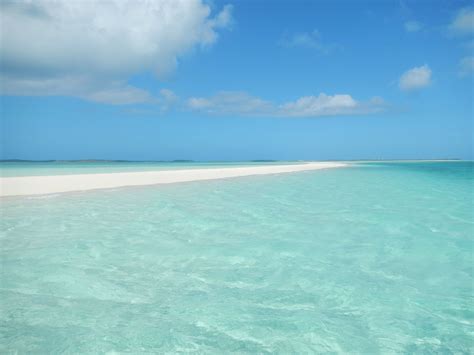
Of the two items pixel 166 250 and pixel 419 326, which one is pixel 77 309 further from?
pixel 419 326

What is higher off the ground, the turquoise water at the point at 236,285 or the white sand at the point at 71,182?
the white sand at the point at 71,182

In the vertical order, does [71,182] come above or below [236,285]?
above

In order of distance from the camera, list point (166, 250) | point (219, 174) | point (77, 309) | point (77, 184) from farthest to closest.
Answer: point (219, 174)
point (77, 184)
point (166, 250)
point (77, 309)

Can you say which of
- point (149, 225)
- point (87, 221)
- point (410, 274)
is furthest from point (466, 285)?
point (87, 221)

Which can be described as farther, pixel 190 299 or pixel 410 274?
pixel 410 274

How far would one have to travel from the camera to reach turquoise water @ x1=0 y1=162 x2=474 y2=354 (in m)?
2.68

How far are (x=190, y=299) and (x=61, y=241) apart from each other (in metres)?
3.53

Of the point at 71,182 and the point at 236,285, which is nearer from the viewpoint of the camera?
the point at 236,285

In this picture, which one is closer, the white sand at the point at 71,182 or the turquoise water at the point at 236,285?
Result: the turquoise water at the point at 236,285

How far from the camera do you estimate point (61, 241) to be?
5.71 metres

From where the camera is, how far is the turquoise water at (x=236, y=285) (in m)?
2.68

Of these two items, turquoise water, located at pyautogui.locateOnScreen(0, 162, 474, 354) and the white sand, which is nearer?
turquoise water, located at pyautogui.locateOnScreen(0, 162, 474, 354)

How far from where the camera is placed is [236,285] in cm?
380

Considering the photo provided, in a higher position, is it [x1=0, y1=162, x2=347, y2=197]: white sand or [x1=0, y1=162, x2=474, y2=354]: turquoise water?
[x1=0, y1=162, x2=347, y2=197]: white sand
